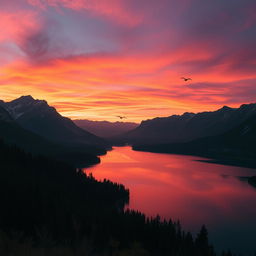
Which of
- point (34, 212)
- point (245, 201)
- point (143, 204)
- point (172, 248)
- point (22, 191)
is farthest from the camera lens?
point (245, 201)

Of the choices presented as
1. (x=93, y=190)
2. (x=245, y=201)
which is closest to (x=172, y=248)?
(x=93, y=190)

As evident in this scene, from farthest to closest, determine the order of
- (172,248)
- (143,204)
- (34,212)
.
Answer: (143,204) → (34,212) → (172,248)

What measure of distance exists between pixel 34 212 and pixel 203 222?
3160 inches

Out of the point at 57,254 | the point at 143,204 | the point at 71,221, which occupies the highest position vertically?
the point at 57,254

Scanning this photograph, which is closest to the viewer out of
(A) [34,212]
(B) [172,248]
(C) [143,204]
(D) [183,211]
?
(B) [172,248]

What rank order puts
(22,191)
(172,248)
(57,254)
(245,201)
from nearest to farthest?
1. (57,254)
2. (172,248)
3. (22,191)
4. (245,201)

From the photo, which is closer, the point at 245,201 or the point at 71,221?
the point at 71,221

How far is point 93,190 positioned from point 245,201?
97741 millimetres

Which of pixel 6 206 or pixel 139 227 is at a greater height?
pixel 6 206

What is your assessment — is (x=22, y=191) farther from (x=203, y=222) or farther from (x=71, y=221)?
(x=203, y=222)

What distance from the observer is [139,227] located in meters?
107

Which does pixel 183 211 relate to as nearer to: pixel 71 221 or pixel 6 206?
pixel 71 221

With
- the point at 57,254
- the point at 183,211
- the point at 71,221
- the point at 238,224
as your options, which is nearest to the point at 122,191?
the point at 183,211

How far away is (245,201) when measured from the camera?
19075 cm
